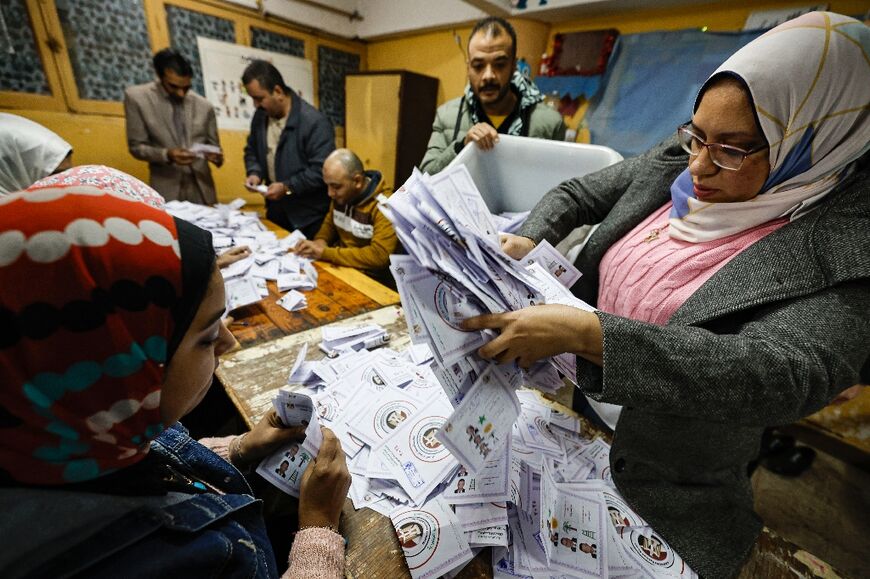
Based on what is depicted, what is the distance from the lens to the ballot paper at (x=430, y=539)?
2.27ft

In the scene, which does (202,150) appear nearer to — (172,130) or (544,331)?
(172,130)

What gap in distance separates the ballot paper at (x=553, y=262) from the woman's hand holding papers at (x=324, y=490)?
25.0 inches

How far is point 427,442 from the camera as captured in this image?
924 millimetres

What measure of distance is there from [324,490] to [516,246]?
744mm

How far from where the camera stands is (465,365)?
24.9 inches

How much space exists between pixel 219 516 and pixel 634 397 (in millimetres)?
681

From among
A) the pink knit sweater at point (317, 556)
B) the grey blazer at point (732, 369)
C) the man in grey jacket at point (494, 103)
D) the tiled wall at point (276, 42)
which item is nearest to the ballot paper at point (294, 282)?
the man in grey jacket at point (494, 103)

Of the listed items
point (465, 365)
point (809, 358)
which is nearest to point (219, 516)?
point (465, 365)

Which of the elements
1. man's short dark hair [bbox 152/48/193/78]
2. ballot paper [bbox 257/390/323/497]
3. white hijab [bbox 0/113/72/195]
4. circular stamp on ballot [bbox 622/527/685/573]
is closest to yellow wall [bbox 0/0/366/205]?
man's short dark hair [bbox 152/48/193/78]

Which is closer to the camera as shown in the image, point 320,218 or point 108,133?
point 320,218

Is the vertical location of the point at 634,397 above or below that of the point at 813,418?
above

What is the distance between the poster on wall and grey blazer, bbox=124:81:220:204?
2148mm

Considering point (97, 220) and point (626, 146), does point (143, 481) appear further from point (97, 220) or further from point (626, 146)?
point (626, 146)

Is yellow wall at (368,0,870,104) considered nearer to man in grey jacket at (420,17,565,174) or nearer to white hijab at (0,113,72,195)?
man in grey jacket at (420,17,565,174)
